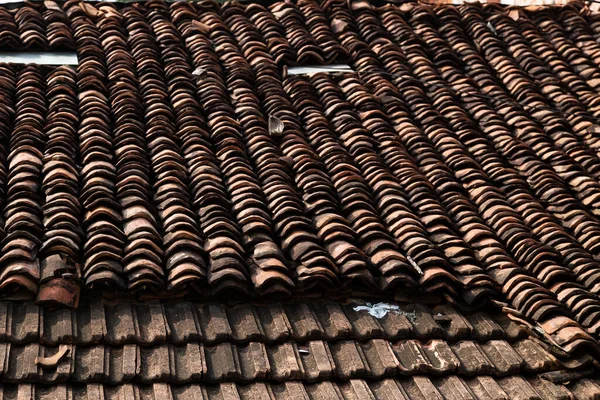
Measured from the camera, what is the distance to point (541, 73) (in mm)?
10602

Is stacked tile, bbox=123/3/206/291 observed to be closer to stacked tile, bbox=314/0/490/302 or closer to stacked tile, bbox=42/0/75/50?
stacked tile, bbox=42/0/75/50

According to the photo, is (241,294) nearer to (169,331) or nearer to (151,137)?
(169,331)

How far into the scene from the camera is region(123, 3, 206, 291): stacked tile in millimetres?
6738

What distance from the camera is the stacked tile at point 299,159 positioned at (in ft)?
23.2

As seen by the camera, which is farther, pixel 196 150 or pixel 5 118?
pixel 5 118

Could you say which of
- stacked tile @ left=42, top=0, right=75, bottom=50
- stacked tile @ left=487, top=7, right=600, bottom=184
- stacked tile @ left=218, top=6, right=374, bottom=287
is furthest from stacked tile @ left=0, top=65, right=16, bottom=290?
stacked tile @ left=487, top=7, right=600, bottom=184

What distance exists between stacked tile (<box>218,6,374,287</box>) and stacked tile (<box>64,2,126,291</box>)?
129cm

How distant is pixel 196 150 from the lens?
829cm

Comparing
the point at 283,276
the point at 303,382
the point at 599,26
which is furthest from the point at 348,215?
the point at 599,26

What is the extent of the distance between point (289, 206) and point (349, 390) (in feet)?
5.92

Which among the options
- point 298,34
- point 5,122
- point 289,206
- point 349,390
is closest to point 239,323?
point 349,390

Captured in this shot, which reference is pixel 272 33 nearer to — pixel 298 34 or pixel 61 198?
pixel 298 34

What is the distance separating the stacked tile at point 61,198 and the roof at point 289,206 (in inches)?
0.8

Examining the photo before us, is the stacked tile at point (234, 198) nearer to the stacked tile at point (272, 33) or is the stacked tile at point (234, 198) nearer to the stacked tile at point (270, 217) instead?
the stacked tile at point (270, 217)
